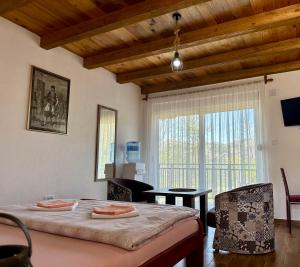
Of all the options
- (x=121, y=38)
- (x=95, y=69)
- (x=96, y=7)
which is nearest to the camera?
(x=96, y=7)

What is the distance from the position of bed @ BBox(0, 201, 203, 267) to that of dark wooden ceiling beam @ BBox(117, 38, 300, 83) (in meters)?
2.97

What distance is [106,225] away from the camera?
154cm

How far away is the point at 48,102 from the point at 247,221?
2995mm

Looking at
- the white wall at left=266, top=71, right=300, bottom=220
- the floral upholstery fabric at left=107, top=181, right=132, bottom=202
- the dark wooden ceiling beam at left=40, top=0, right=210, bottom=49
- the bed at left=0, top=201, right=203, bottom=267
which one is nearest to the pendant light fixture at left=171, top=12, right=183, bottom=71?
the dark wooden ceiling beam at left=40, top=0, right=210, bottom=49

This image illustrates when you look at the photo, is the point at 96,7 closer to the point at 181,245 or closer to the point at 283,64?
the point at 181,245

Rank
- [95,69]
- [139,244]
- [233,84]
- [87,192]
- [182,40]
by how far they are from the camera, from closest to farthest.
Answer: [139,244] < [182,40] < [87,192] < [95,69] < [233,84]

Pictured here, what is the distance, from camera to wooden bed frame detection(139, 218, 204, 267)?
1.51m

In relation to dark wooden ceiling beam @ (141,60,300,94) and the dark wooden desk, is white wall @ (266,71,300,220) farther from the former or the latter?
the dark wooden desk

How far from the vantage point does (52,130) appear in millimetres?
3678

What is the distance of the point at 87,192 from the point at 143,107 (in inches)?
97.2

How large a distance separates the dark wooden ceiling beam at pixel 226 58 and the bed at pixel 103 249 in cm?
297

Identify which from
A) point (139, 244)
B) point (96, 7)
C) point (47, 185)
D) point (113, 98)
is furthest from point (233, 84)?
point (139, 244)

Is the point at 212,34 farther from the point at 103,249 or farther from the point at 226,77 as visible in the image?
the point at 103,249

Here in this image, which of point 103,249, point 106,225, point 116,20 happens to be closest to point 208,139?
point 116,20
